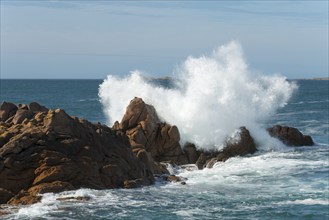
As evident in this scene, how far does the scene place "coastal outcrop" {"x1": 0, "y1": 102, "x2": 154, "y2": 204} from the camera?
69.9ft

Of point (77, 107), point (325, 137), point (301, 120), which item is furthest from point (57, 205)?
point (77, 107)

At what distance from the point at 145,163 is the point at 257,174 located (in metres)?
5.75

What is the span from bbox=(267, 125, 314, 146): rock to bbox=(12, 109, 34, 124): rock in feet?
54.9

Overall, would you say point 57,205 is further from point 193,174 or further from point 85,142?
point 193,174

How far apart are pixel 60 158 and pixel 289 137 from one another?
1895 cm

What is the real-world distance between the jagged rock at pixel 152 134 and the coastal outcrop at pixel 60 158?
4233 mm

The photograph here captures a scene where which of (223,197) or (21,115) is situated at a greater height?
(21,115)

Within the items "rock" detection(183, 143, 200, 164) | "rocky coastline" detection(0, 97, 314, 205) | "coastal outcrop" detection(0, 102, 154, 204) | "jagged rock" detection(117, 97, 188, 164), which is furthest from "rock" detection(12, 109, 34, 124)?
"rock" detection(183, 143, 200, 164)

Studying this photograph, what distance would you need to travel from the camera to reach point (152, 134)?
1198 inches

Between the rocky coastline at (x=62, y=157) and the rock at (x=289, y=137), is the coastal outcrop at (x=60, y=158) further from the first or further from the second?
the rock at (x=289, y=137)

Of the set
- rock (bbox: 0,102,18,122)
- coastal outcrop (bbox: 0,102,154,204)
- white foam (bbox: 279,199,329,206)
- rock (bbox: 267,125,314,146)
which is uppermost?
rock (bbox: 0,102,18,122)

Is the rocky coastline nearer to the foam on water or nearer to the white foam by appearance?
the foam on water

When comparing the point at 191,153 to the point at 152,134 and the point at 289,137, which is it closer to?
the point at 152,134

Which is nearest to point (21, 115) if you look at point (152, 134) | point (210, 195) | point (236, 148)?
point (152, 134)
